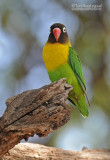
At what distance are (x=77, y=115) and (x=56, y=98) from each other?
3.84 m

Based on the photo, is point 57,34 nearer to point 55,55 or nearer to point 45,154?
point 55,55

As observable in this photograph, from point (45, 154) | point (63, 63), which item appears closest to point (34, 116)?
point (45, 154)

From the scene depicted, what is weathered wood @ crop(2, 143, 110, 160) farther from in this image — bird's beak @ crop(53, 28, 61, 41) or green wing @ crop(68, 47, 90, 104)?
bird's beak @ crop(53, 28, 61, 41)

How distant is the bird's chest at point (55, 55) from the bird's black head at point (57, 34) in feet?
0.42

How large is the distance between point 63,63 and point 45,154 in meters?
1.63

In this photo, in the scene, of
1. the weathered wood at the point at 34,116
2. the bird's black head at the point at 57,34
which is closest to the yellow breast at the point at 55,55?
the bird's black head at the point at 57,34

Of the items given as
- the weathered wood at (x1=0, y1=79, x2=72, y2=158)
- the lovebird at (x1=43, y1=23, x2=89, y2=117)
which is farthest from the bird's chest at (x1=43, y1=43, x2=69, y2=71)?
the weathered wood at (x1=0, y1=79, x2=72, y2=158)

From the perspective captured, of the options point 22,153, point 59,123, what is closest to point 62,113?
point 59,123

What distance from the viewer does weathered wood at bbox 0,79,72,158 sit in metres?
3.20

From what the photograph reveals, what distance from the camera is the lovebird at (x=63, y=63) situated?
464 centimetres

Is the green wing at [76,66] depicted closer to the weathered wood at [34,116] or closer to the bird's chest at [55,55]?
the bird's chest at [55,55]

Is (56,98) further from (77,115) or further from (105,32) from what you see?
(105,32)

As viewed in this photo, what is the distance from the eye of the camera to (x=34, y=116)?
3230 millimetres

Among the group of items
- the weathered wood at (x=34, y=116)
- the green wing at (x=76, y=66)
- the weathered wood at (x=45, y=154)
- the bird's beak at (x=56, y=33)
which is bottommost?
the weathered wood at (x=45, y=154)
